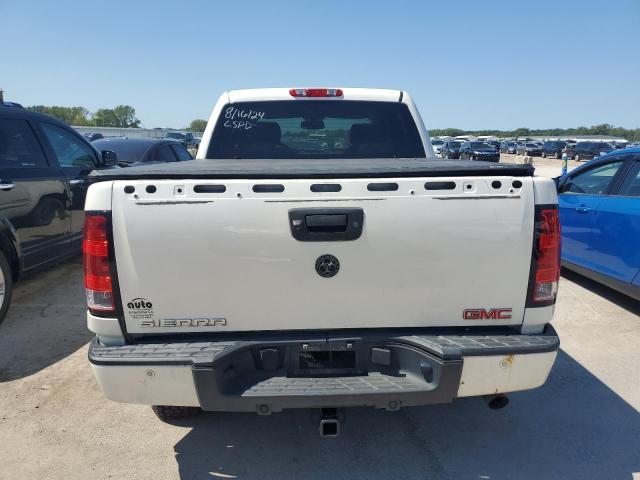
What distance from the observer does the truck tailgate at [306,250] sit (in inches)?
83.8

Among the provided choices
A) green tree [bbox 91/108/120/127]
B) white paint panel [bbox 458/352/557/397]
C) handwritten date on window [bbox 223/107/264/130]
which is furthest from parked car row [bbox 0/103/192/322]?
green tree [bbox 91/108/120/127]

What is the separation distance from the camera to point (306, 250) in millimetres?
2174

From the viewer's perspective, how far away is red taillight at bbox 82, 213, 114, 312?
212 centimetres

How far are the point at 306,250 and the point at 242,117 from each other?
2335 millimetres

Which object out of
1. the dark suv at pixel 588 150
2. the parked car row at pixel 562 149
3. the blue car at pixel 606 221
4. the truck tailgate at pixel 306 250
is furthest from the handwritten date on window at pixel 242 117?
the dark suv at pixel 588 150

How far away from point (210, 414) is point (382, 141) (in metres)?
2.61

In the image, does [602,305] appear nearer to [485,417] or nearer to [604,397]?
[604,397]

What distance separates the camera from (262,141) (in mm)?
4102

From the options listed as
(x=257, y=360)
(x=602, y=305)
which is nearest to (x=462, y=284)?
(x=257, y=360)

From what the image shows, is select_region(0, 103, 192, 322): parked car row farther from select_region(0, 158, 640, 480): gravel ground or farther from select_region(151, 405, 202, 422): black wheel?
select_region(151, 405, 202, 422): black wheel

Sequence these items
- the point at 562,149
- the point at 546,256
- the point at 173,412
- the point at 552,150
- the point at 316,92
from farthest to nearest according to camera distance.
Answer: the point at 552,150, the point at 562,149, the point at 316,92, the point at 173,412, the point at 546,256

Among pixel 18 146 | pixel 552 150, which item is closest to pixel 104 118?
pixel 552 150

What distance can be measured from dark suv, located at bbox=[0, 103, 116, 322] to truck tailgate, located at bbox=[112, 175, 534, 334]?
3.02m

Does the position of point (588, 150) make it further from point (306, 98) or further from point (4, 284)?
point (4, 284)
